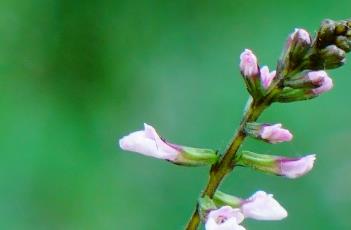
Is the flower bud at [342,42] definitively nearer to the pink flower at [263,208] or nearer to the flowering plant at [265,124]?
the flowering plant at [265,124]

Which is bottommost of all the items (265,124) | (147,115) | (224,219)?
(224,219)

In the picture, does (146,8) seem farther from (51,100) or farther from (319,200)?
(319,200)

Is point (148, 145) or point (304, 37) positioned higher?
point (304, 37)

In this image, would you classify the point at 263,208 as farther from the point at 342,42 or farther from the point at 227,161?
the point at 342,42

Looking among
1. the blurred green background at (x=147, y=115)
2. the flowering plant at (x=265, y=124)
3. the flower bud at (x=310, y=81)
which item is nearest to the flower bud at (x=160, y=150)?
the flowering plant at (x=265, y=124)

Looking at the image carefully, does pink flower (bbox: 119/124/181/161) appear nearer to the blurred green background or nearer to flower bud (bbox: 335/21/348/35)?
flower bud (bbox: 335/21/348/35)

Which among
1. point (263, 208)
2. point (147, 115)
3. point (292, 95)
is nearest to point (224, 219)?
point (263, 208)
